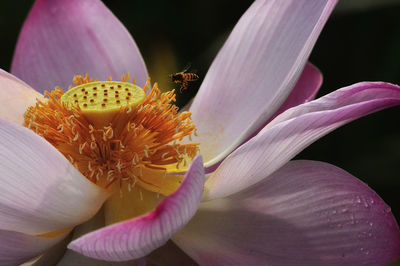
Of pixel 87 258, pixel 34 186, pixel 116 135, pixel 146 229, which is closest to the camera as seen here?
pixel 146 229

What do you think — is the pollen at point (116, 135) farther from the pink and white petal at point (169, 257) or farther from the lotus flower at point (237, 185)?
the pink and white petal at point (169, 257)

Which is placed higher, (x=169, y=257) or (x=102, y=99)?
(x=102, y=99)

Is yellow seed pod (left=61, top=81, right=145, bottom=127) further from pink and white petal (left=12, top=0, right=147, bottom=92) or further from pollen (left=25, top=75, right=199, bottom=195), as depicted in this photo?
pink and white petal (left=12, top=0, right=147, bottom=92)

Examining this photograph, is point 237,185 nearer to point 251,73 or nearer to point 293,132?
point 293,132

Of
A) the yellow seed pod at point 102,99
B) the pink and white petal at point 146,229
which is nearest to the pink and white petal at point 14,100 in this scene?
the yellow seed pod at point 102,99

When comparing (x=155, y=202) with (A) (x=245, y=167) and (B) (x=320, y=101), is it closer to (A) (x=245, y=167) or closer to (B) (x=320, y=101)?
(A) (x=245, y=167)

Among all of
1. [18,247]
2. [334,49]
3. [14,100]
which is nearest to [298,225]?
[18,247]

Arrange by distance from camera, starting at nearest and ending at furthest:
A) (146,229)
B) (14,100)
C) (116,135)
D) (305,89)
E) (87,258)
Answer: (146,229) → (87,258) → (116,135) → (14,100) → (305,89)
